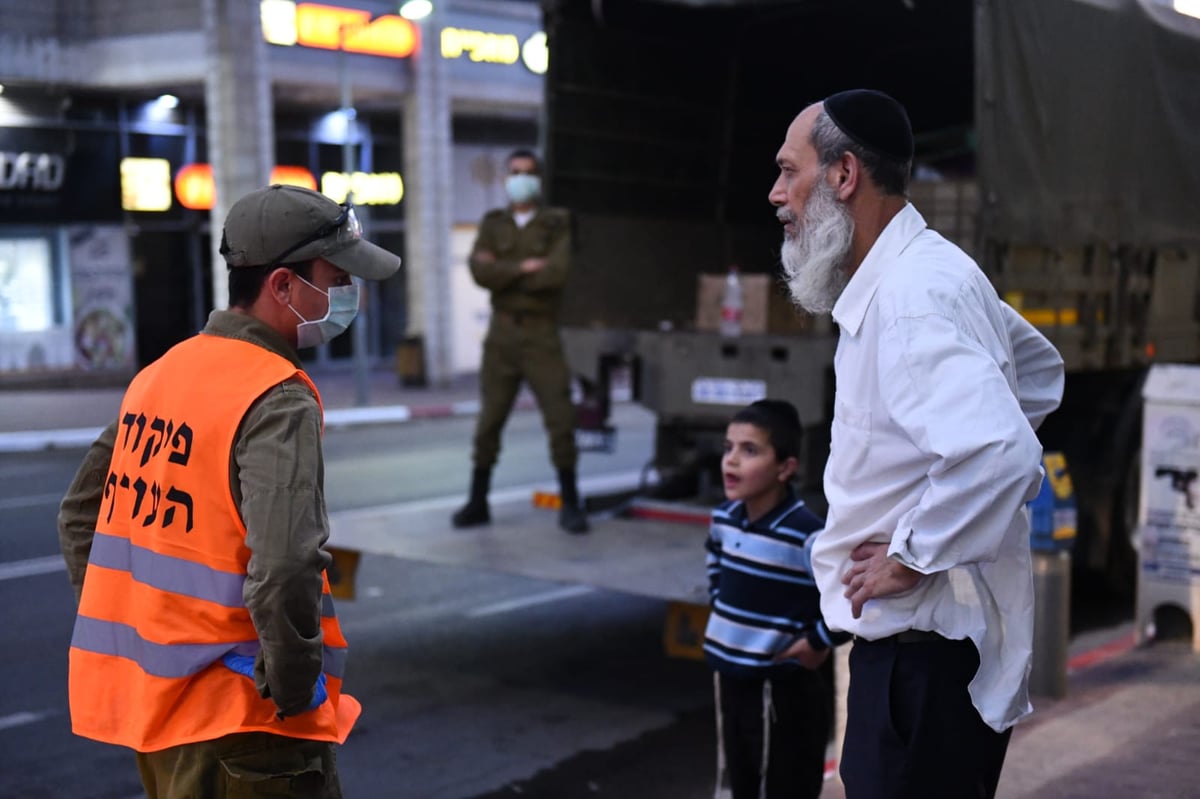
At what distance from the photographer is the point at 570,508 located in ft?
24.7

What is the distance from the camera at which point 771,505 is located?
4.23 meters

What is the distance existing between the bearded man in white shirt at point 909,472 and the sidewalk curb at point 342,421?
14.3m

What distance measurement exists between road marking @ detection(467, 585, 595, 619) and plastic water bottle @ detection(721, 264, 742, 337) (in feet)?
5.65

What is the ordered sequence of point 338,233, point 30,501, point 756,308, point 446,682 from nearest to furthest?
1. point 338,233
2. point 446,682
3. point 756,308
4. point 30,501

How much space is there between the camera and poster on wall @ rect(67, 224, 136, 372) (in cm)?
2289

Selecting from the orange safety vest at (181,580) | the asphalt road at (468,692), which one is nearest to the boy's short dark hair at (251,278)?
the orange safety vest at (181,580)

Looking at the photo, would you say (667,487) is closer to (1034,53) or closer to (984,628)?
(1034,53)

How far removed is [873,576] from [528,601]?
Answer: 6334mm

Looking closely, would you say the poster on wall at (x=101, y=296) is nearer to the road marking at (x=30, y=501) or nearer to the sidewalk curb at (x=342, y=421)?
the sidewalk curb at (x=342, y=421)

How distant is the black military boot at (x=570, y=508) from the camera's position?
7375mm

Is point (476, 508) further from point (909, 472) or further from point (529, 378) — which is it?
point (909, 472)

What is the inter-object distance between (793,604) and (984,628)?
1519mm

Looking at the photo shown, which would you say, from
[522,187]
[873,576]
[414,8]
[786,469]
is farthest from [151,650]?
[414,8]

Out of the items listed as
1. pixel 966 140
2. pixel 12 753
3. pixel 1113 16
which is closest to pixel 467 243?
pixel 966 140
